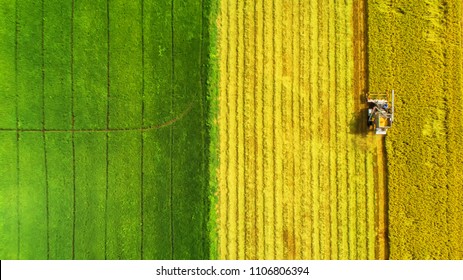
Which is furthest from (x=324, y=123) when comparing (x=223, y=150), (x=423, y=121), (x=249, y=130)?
(x=223, y=150)

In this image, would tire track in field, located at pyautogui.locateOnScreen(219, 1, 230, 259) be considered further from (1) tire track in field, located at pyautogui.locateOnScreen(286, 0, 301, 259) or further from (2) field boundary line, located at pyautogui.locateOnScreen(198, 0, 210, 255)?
(1) tire track in field, located at pyautogui.locateOnScreen(286, 0, 301, 259)

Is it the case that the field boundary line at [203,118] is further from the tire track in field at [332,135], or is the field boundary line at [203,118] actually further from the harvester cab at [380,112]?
the harvester cab at [380,112]

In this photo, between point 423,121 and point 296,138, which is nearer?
point 423,121

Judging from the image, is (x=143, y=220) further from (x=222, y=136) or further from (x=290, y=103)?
(x=290, y=103)

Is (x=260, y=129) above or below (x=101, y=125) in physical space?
below

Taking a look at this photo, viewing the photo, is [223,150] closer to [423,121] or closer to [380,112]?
[380,112]

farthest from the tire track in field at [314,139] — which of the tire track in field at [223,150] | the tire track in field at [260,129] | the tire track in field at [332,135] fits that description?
the tire track in field at [223,150]
